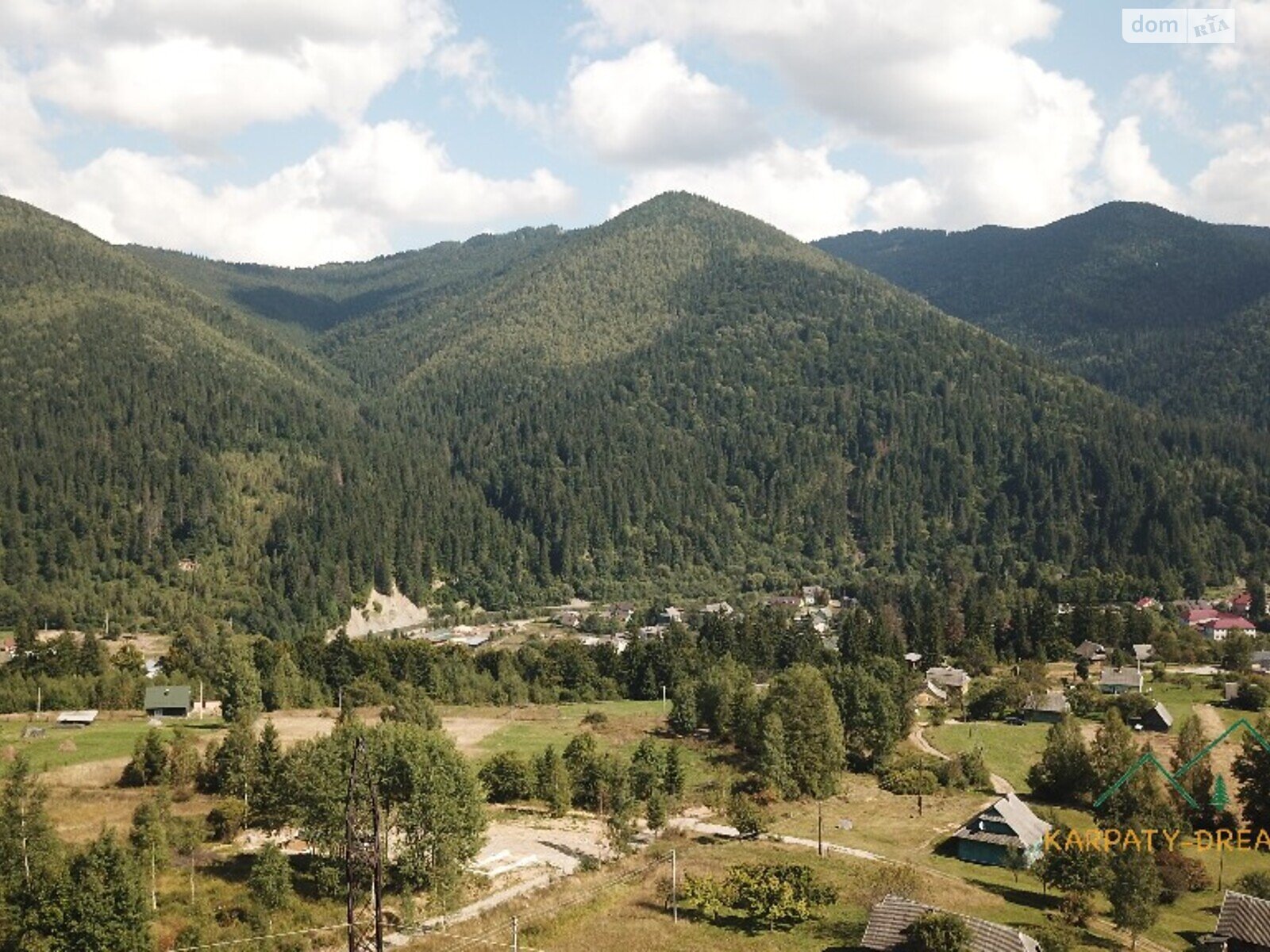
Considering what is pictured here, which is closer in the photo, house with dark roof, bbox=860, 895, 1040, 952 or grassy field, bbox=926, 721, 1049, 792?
house with dark roof, bbox=860, 895, 1040, 952

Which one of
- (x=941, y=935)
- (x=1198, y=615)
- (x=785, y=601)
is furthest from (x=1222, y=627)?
(x=941, y=935)

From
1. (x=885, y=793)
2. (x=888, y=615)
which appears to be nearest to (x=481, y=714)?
(x=885, y=793)

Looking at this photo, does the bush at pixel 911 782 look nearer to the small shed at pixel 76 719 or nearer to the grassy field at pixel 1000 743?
the grassy field at pixel 1000 743

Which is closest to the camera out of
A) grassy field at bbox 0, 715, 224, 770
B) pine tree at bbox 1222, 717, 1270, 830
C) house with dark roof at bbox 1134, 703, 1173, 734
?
pine tree at bbox 1222, 717, 1270, 830

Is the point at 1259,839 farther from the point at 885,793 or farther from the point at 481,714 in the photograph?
the point at 481,714

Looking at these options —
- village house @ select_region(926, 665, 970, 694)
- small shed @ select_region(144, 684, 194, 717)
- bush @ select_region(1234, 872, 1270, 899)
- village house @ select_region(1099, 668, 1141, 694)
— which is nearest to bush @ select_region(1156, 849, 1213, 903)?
bush @ select_region(1234, 872, 1270, 899)

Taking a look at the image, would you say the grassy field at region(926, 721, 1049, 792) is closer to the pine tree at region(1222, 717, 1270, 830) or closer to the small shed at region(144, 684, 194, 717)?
the pine tree at region(1222, 717, 1270, 830)

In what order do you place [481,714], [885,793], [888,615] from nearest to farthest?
[885,793]
[481,714]
[888,615]
